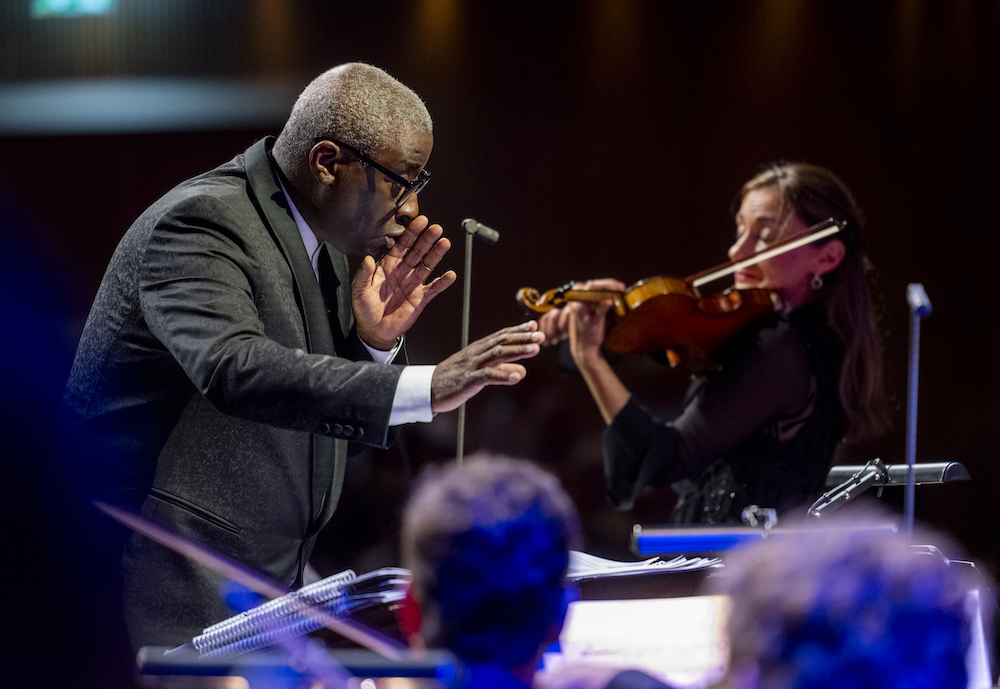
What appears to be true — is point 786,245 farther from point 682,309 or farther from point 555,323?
point 555,323

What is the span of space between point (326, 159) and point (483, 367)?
63cm

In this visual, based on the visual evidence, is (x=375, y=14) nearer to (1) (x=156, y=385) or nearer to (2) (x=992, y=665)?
(1) (x=156, y=385)

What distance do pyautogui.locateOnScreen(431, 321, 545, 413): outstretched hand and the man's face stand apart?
1.77 ft

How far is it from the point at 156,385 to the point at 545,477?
944 millimetres

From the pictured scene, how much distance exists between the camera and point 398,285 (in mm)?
2006

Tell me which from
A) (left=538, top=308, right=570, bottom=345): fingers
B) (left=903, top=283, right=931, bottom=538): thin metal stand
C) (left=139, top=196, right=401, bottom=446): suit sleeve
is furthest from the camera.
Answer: (left=538, top=308, right=570, bottom=345): fingers

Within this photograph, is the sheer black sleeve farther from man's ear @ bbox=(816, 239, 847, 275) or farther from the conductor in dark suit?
the conductor in dark suit

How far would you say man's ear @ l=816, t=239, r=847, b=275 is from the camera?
2.74m

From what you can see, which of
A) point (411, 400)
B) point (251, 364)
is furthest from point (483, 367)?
point (251, 364)

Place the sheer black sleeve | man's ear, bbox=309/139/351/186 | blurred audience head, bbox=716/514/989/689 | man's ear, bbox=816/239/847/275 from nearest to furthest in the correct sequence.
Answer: blurred audience head, bbox=716/514/989/689
man's ear, bbox=309/139/351/186
the sheer black sleeve
man's ear, bbox=816/239/847/275

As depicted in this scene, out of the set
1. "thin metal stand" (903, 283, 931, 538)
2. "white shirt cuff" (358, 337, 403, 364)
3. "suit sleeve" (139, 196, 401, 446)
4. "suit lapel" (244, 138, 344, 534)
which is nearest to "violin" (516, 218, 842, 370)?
"thin metal stand" (903, 283, 931, 538)

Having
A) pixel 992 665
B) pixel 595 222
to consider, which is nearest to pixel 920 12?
pixel 595 222

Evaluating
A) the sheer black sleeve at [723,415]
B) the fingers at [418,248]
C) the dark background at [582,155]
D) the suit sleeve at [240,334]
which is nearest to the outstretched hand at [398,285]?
the fingers at [418,248]

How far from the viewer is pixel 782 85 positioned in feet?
12.4
